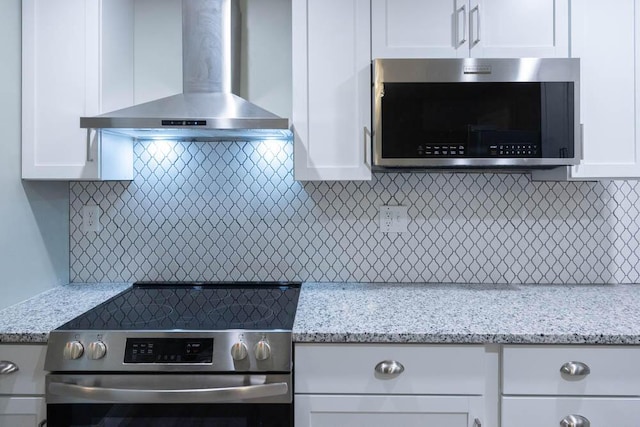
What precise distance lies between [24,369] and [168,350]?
17.6 inches

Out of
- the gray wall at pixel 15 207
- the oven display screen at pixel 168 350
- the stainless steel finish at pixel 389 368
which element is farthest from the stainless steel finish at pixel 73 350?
the stainless steel finish at pixel 389 368

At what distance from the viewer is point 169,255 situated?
205 centimetres

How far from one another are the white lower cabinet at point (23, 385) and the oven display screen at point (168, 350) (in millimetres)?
281

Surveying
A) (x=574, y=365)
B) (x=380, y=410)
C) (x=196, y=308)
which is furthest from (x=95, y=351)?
(x=574, y=365)

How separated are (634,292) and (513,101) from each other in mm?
954

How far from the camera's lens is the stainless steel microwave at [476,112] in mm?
1659

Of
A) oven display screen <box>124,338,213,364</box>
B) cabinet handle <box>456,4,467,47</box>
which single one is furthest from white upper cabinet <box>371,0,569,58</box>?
oven display screen <box>124,338,213,364</box>

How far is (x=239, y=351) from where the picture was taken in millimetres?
1340

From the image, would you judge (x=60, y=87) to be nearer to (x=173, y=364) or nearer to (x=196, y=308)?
(x=196, y=308)

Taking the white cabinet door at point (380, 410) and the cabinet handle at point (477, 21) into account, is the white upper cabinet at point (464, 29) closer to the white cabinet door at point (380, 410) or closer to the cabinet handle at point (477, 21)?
the cabinet handle at point (477, 21)

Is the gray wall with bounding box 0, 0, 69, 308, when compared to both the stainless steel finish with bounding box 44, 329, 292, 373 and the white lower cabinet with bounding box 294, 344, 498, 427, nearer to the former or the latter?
the stainless steel finish with bounding box 44, 329, 292, 373

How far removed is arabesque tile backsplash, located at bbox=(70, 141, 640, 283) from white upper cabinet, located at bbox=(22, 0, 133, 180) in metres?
0.33

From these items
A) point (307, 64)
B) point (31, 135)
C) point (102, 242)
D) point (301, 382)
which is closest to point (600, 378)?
point (301, 382)

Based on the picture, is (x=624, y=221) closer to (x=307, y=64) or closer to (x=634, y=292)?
(x=634, y=292)
